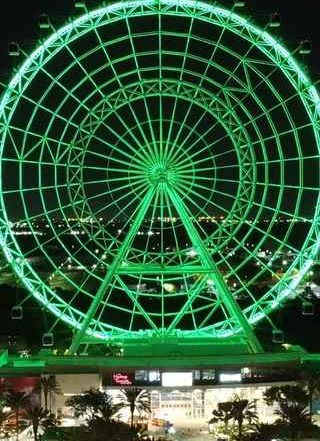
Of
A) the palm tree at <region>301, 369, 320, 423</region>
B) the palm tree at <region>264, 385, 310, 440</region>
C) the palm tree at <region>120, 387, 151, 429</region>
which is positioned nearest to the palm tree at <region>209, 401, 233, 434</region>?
the palm tree at <region>264, 385, 310, 440</region>

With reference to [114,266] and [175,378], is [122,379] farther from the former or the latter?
[114,266]

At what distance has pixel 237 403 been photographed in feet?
117

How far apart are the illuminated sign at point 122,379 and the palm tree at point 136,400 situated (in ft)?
2.81

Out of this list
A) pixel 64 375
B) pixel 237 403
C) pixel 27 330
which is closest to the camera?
pixel 237 403

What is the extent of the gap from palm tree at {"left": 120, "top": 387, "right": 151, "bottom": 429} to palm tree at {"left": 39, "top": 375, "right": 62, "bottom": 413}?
10.8 feet

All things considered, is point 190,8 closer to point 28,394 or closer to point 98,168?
point 98,168

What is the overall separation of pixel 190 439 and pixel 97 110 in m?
16.1

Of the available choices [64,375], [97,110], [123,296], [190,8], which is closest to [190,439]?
[64,375]

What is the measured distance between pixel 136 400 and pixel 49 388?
4.70 metres

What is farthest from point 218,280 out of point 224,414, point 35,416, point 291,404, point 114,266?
point 35,416

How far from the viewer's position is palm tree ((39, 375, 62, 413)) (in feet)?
130

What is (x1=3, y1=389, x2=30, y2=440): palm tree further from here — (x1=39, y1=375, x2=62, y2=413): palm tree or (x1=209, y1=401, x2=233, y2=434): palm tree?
(x1=209, y1=401, x2=233, y2=434): palm tree

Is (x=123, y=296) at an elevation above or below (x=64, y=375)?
above

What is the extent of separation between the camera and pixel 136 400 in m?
37.8
